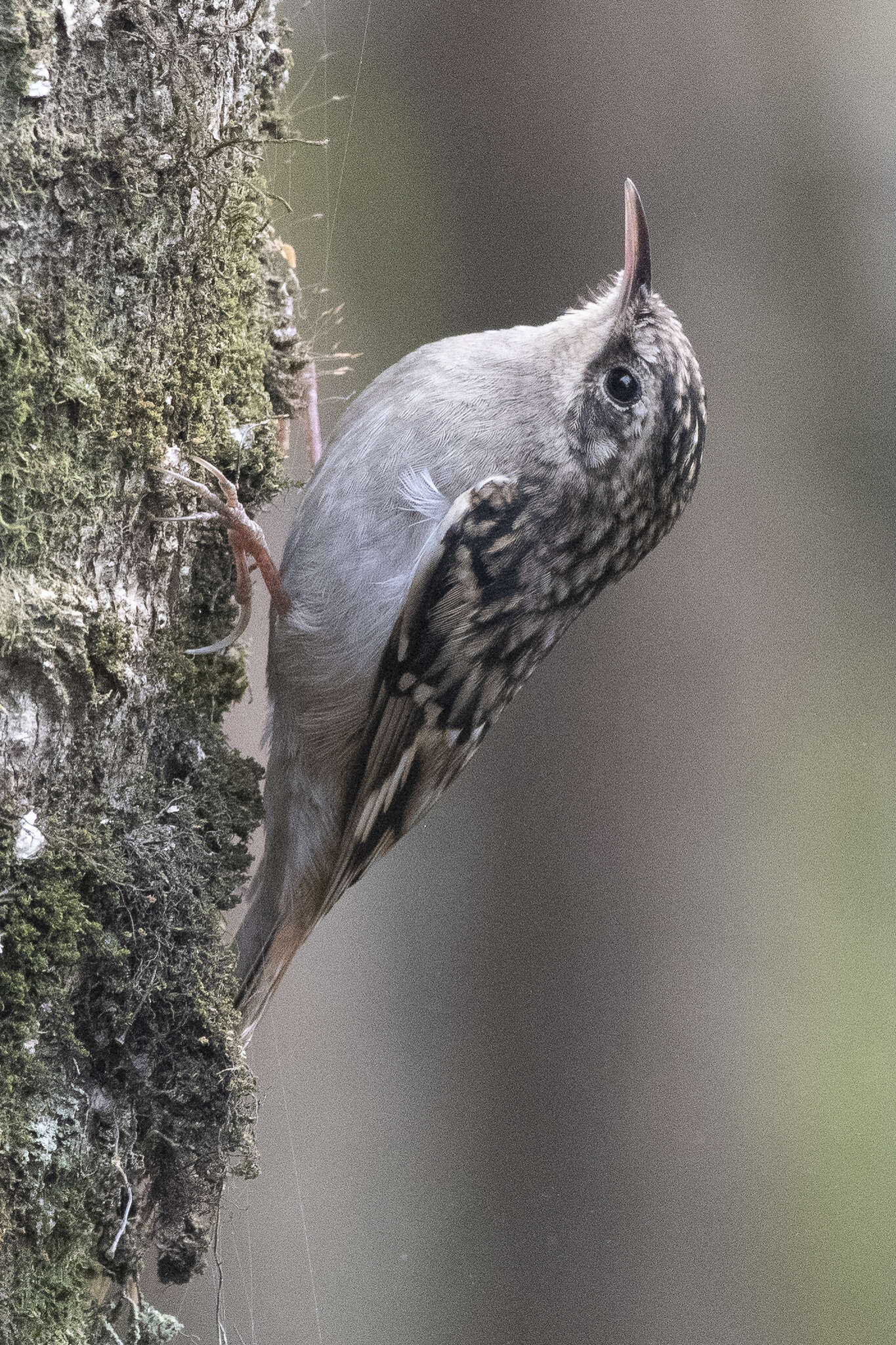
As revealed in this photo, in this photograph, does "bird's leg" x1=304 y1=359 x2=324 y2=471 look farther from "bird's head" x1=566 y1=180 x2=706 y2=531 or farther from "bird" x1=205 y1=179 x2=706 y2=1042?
"bird's head" x1=566 y1=180 x2=706 y2=531

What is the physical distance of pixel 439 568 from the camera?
6.70ft

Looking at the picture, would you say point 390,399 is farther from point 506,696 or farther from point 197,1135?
point 197,1135

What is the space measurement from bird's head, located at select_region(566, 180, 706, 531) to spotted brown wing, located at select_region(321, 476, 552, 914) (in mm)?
209

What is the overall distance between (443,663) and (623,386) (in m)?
0.67

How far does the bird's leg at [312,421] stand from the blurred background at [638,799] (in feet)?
0.22

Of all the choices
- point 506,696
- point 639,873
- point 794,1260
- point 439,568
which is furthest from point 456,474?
point 794,1260

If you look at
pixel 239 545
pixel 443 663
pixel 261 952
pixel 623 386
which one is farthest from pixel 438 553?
pixel 261 952

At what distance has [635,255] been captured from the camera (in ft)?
7.11

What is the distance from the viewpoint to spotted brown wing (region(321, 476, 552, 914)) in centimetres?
205

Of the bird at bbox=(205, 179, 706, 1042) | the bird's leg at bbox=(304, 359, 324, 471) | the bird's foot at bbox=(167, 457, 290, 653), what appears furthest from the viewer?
the bird's leg at bbox=(304, 359, 324, 471)

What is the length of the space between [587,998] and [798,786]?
0.85m

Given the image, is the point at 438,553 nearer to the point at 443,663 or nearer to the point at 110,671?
the point at 443,663

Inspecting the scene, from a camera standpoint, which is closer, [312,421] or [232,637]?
[232,637]

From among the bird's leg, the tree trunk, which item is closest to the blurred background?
the bird's leg
